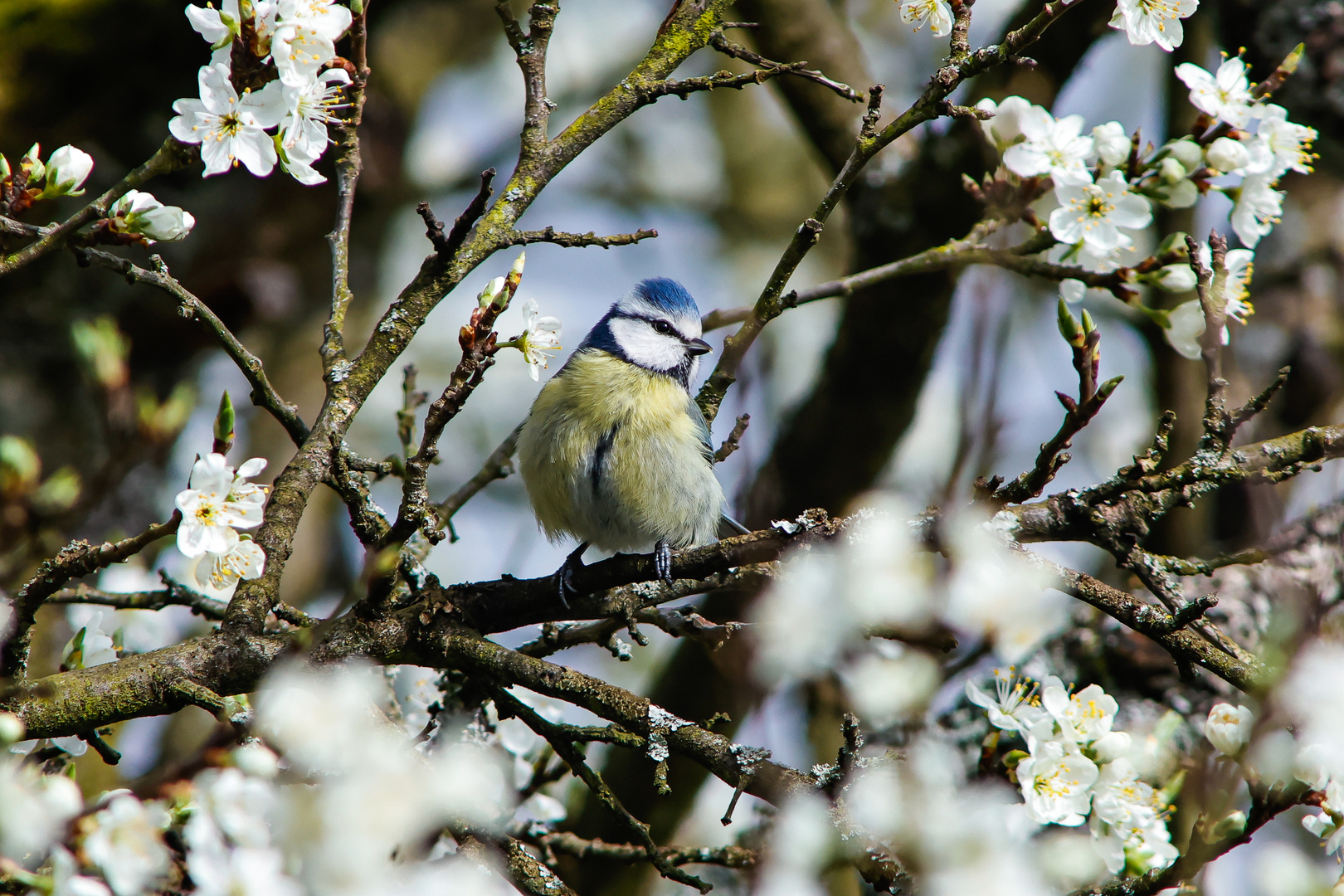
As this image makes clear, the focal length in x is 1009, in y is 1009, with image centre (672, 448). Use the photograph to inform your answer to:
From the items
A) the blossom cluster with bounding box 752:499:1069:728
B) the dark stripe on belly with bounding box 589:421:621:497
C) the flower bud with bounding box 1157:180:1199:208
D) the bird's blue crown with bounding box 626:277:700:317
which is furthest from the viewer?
the bird's blue crown with bounding box 626:277:700:317

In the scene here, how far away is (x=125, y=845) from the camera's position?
3.58 feet

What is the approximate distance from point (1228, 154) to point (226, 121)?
2.04 meters

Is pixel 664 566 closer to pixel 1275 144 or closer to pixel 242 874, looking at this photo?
pixel 242 874

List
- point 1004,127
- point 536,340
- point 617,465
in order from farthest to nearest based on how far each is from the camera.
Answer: point 617,465 → point 1004,127 → point 536,340

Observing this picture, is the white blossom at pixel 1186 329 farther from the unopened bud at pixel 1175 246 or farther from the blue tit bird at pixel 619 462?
the blue tit bird at pixel 619 462

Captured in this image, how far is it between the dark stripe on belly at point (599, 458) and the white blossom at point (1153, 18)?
5.71 ft

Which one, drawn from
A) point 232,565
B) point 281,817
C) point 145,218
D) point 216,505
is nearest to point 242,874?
point 281,817

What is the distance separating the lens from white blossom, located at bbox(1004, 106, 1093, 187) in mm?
2252

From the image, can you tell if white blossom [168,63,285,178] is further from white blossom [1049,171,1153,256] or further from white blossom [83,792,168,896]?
white blossom [1049,171,1153,256]

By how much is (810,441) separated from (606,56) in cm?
527

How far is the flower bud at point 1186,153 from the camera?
2.24m

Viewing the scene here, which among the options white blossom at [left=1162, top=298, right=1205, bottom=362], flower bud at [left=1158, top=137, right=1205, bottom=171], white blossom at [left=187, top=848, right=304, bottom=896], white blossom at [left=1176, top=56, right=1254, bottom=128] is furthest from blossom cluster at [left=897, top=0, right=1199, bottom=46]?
white blossom at [left=187, top=848, right=304, bottom=896]

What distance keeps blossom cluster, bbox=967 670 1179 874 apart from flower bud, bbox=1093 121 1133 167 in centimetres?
117

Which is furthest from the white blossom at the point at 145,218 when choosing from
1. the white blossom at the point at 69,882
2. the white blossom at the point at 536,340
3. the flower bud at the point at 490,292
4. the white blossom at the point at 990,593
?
the white blossom at the point at 990,593
